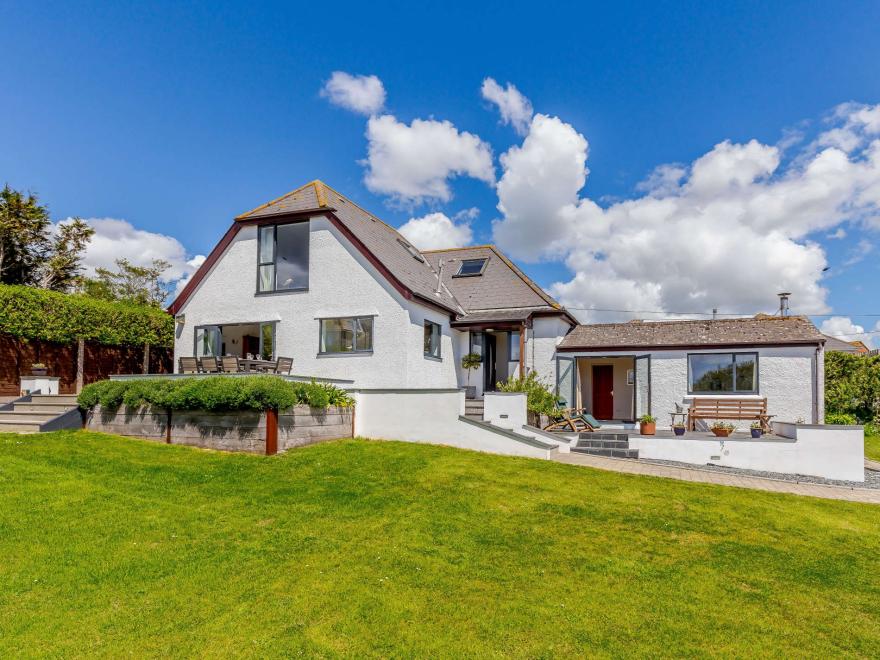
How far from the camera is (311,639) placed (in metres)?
4.56

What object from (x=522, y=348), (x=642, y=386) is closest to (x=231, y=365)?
(x=522, y=348)

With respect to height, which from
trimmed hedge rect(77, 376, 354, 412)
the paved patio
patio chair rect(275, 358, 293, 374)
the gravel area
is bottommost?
the gravel area

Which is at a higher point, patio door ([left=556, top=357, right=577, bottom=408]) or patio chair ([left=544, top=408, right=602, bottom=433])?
patio door ([left=556, top=357, right=577, bottom=408])

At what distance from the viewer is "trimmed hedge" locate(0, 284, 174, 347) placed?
1656cm

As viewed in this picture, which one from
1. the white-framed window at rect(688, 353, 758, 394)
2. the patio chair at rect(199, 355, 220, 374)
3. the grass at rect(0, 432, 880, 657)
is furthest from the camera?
the white-framed window at rect(688, 353, 758, 394)

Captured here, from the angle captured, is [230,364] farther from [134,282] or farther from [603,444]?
[134,282]

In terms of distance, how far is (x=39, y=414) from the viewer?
14.2 metres

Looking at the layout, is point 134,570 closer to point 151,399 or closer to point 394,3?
point 151,399

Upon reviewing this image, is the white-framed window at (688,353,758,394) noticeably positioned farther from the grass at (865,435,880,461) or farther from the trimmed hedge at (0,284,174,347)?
the trimmed hedge at (0,284,174,347)

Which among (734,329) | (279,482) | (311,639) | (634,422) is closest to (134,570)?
(311,639)

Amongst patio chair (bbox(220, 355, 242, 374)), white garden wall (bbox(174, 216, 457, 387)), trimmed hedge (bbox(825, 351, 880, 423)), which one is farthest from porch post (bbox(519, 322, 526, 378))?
trimmed hedge (bbox(825, 351, 880, 423))

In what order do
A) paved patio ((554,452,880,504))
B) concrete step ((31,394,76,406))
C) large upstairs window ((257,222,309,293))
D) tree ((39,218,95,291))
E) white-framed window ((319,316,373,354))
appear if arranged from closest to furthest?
paved patio ((554,452,880,504)) < concrete step ((31,394,76,406)) < white-framed window ((319,316,373,354)) < large upstairs window ((257,222,309,293)) < tree ((39,218,95,291))

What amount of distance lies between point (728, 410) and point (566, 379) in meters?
5.70

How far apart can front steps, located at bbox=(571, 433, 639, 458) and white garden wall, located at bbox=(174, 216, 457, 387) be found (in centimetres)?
564
